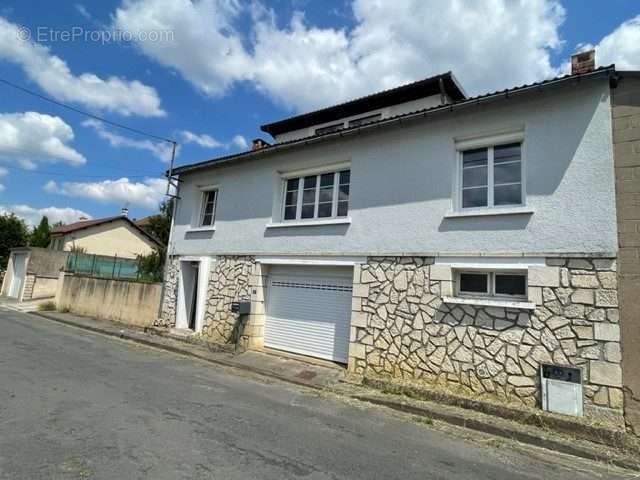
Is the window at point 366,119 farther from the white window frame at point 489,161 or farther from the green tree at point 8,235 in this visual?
the green tree at point 8,235

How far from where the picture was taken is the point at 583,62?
655 cm

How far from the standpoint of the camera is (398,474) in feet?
12.5

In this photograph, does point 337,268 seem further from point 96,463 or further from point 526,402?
point 96,463

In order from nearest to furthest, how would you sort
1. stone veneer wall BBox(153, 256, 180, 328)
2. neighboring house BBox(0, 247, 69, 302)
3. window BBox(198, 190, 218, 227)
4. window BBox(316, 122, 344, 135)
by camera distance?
stone veneer wall BBox(153, 256, 180, 328) < window BBox(198, 190, 218, 227) < window BBox(316, 122, 344, 135) < neighboring house BBox(0, 247, 69, 302)

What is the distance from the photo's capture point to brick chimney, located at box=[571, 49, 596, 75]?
21.2ft

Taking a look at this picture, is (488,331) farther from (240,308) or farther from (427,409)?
(240,308)

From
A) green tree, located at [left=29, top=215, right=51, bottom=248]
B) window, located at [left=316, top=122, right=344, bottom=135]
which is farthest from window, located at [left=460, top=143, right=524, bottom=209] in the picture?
green tree, located at [left=29, top=215, right=51, bottom=248]

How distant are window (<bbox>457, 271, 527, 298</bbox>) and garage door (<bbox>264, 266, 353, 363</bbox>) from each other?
100 inches

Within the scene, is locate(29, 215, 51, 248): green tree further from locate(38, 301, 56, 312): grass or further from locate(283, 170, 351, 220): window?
locate(283, 170, 351, 220): window

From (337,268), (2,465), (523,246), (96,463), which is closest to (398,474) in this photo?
(96,463)

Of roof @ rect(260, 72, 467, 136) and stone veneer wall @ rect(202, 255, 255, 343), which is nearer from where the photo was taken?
stone veneer wall @ rect(202, 255, 255, 343)

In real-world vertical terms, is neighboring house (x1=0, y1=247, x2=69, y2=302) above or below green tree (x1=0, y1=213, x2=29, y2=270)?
below

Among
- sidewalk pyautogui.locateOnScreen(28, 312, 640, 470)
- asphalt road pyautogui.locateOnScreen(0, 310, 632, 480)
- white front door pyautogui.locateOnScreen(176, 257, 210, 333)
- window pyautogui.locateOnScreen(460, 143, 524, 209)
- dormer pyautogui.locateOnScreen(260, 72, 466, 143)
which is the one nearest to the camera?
asphalt road pyautogui.locateOnScreen(0, 310, 632, 480)

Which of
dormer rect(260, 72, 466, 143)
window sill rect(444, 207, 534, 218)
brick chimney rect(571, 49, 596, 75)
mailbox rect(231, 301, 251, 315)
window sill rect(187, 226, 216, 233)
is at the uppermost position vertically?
dormer rect(260, 72, 466, 143)
